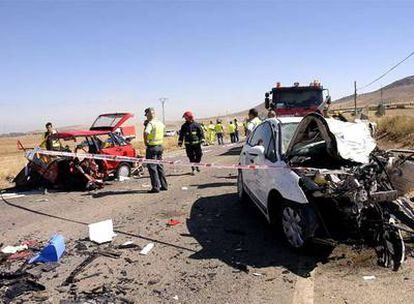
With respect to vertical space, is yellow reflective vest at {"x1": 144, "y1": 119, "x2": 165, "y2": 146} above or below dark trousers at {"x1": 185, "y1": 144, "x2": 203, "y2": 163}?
above

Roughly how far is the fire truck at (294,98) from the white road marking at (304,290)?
11.9 meters

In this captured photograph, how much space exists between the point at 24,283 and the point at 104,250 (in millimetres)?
1368

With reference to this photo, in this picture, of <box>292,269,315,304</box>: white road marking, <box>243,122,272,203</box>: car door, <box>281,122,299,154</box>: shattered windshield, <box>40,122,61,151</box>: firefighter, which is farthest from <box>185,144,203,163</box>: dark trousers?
<box>292,269,315,304</box>: white road marking

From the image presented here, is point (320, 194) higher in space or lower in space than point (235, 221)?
higher

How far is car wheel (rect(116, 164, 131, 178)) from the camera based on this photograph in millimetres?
13719

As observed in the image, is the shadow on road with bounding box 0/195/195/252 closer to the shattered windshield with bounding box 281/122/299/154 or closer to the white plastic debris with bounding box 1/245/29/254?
the white plastic debris with bounding box 1/245/29/254

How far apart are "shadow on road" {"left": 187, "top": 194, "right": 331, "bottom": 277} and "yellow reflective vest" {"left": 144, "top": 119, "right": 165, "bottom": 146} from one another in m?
2.50

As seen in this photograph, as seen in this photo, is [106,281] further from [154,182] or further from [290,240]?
[154,182]

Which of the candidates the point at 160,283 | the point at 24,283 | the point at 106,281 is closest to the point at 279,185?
the point at 160,283

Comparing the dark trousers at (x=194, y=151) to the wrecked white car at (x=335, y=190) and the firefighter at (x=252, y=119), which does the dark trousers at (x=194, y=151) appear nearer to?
the firefighter at (x=252, y=119)

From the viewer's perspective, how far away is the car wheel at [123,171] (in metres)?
13.7

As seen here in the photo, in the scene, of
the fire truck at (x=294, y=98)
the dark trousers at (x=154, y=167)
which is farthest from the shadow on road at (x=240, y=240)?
the fire truck at (x=294, y=98)

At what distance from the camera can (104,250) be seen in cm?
653

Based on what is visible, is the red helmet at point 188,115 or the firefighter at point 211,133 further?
the firefighter at point 211,133
